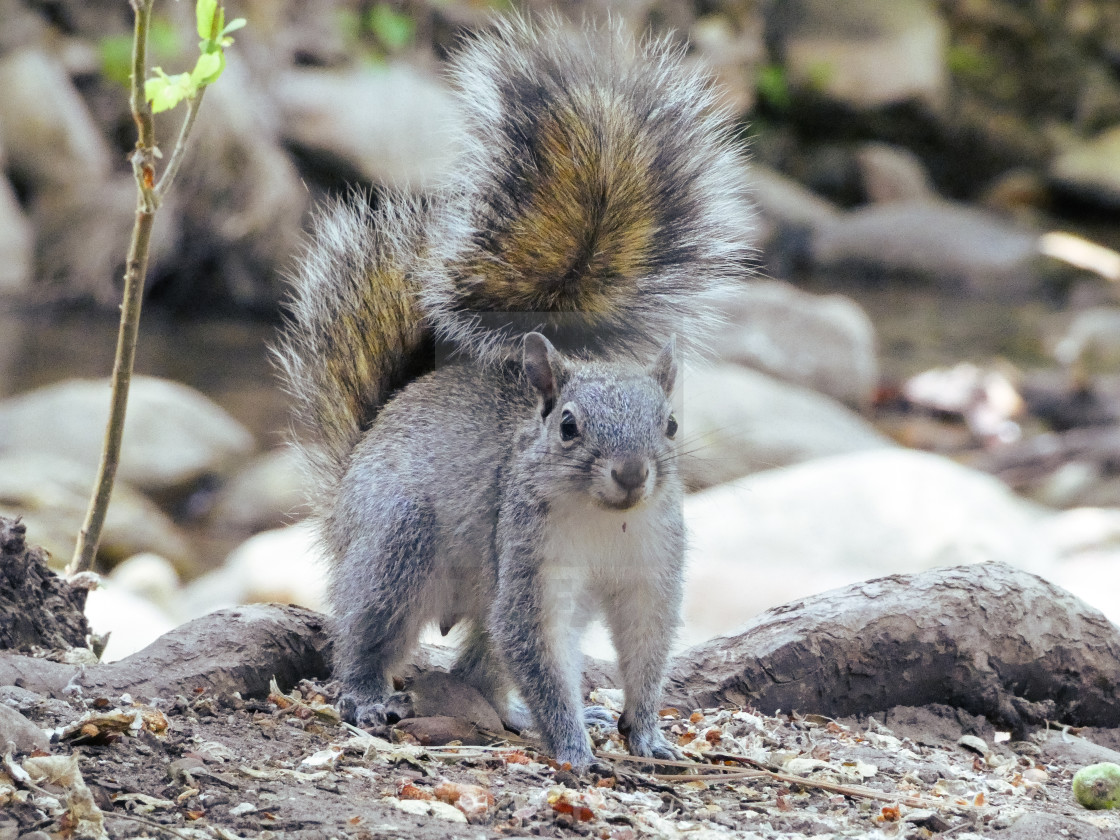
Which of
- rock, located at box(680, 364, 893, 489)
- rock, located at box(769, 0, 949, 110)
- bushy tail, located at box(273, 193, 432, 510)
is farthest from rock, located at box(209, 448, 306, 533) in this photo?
rock, located at box(769, 0, 949, 110)

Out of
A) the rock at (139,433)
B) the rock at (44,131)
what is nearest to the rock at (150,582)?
the rock at (139,433)

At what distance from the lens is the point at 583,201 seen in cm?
280

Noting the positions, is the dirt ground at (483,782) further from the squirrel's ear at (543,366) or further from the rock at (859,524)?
the rock at (859,524)

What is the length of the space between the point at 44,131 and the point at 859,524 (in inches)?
321

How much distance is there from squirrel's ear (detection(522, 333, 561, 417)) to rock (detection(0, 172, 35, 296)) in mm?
9133

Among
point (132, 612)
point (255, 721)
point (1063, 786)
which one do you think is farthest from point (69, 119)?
point (1063, 786)

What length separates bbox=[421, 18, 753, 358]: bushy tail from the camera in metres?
2.80

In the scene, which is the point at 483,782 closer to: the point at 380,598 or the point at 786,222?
the point at 380,598

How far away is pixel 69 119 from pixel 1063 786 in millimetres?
10275

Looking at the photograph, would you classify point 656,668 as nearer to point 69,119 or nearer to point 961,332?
point 69,119

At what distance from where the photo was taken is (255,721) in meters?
2.65

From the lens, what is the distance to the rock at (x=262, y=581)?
6059 mm

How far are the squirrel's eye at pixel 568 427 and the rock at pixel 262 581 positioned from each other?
11.9ft

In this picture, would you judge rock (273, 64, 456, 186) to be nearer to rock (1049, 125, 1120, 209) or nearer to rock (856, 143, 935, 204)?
rock (856, 143, 935, 204)
